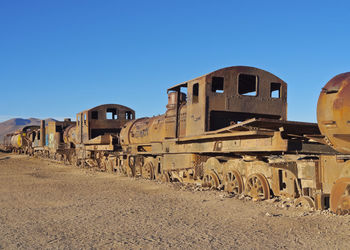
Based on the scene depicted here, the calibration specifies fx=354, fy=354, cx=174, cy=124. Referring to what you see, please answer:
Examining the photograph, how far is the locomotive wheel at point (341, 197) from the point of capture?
6145mm

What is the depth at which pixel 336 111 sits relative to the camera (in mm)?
5852

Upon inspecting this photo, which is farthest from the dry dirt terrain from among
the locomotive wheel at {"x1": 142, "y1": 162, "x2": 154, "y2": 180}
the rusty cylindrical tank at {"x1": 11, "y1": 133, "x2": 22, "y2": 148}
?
the rusty cylindrical tank at {"x1": 11, "y1": 133, "x2": 22, "y2": 148}

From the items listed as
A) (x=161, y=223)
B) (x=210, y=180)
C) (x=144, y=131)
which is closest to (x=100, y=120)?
(x=144, y=131)

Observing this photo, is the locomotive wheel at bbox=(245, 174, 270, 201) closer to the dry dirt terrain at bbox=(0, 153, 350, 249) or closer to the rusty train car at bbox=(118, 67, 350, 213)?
the rusty train car at bbox=(118, 67, 350, 213)

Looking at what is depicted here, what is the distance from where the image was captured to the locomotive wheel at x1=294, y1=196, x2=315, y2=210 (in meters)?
7.24

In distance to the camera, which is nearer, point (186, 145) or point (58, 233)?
point (58, 233)

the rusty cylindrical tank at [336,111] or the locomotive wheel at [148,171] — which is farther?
the locomotive wheel at [148,171]

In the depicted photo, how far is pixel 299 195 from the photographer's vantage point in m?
7.81

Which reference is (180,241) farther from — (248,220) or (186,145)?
(186,145)

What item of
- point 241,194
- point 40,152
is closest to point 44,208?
point 241,194

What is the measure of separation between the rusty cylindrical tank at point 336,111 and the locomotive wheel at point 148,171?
9098 mm

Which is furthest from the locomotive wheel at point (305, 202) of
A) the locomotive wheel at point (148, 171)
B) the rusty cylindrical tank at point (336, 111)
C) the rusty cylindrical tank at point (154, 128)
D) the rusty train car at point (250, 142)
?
the locomotive wheel at point (148, 171)

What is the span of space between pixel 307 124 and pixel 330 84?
1170 mm

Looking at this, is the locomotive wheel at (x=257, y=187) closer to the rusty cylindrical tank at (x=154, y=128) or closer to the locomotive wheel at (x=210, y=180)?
the locomotive wheel at (x=210, y=180)
